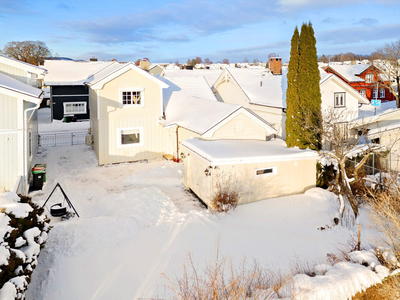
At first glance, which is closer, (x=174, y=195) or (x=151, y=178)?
(x=174, y=195)

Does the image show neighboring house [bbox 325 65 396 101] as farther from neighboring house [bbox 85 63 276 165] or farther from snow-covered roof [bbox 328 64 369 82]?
neighboring house [bbox 85 63 276 165]

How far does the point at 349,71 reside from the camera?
48.1m

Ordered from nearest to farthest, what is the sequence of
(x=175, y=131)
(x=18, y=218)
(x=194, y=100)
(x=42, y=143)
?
1. (x=18, y=218)
2. (x=175, y=131)
3. (x=194, y=100)
4. (x=42, y=143)

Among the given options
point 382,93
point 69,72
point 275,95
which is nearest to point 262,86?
point 275,95

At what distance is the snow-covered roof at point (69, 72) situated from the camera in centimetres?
3216

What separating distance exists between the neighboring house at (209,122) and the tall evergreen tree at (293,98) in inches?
47.9

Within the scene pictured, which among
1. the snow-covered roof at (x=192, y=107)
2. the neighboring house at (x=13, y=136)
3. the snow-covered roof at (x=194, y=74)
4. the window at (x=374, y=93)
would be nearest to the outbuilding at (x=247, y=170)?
the snow-covered roof at (x=192, y=107)

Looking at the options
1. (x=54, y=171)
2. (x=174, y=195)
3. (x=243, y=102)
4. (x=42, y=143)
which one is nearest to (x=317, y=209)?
(x=174, y=195)

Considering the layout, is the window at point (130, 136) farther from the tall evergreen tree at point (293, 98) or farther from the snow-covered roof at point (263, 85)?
the snow-covered roof at point (263, 85)

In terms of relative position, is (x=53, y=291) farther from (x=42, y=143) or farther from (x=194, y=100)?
(x=42, y=143)

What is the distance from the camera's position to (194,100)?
21.0 metres

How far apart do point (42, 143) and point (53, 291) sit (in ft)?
67.5

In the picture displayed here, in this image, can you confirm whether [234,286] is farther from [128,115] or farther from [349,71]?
[349,71]

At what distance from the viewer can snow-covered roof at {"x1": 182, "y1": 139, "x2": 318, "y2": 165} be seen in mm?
12273
